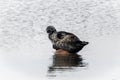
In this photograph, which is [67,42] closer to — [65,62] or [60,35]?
[60,35]

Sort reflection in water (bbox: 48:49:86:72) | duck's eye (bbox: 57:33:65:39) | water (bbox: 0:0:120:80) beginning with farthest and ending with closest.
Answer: duck's eye (bbox: 57:33:65:39) → reflection in water (bbox: 48:49:86:72) → water (bbox: 0:0:120:80)

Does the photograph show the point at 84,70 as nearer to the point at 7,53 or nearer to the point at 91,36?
the point at 7,53

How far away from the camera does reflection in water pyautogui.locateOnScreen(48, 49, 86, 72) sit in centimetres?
2027

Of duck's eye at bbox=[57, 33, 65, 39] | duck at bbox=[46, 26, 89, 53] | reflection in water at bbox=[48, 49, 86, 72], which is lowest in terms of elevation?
reflection in water at bbox=[48, 49, 86, 72]

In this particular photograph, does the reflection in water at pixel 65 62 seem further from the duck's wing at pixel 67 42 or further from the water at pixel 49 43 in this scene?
the duck's wing at pixel 67 42

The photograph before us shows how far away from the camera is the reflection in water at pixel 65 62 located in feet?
66.5

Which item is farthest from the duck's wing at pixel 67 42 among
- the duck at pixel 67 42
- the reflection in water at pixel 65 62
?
the reflection in water at pixel 65 62

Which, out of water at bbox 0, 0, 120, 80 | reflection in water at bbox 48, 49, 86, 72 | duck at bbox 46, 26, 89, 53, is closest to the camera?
water at bbox 0, 0, 120, 80

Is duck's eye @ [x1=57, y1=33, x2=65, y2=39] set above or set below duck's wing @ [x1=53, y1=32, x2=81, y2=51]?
above

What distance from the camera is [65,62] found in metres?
21.3

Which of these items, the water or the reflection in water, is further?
the reflection in water

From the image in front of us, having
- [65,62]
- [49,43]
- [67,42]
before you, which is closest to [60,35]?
[67,42]

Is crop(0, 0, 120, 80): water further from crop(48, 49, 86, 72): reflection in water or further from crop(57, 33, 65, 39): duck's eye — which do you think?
crop(57, 33, 65, 39): duck's eye

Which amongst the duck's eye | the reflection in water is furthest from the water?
the duck's eye
